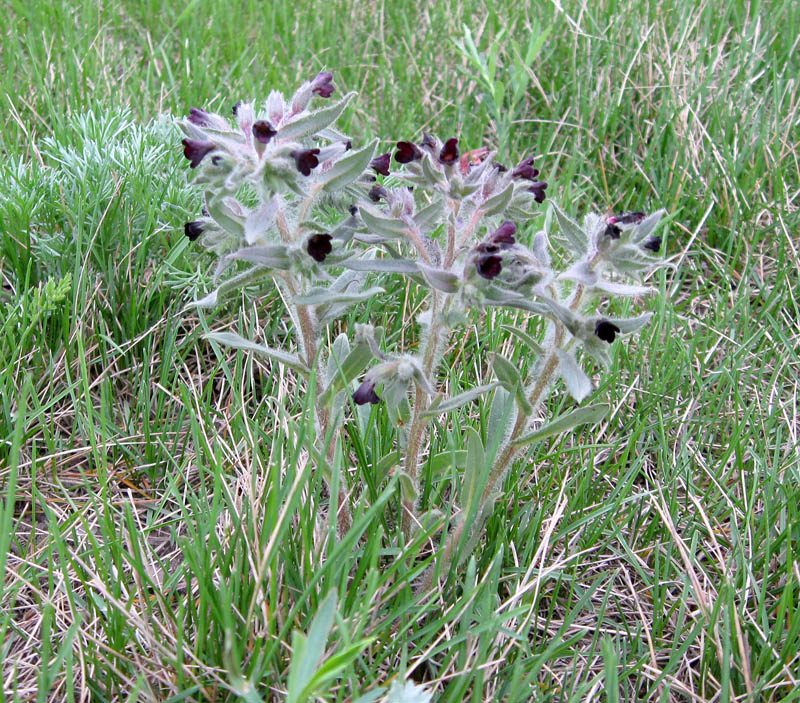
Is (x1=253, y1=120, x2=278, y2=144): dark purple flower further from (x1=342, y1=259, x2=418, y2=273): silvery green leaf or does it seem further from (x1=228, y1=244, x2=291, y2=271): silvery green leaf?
(x1=342, y1=259, x2=418, y2=273): silvery green leaf

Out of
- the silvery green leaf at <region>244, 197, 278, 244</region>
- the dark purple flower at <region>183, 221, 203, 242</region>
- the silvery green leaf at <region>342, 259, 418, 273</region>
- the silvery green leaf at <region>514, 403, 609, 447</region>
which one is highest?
the silvery green leaf at <region>244, 197, 278, 244</region>

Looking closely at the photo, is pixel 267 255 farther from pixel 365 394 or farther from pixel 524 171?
pixel 524 171

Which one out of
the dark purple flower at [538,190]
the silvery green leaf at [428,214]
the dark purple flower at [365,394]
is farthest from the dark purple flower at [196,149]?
the dark purple flower at [538,190]

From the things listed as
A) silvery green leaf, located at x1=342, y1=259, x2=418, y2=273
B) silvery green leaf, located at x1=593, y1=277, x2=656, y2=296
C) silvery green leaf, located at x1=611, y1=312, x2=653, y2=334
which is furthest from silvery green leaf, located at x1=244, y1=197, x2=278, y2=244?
silvery green leaf, located at x1=611, y1=312, x2=653, y2=334

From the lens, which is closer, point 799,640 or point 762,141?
point 799,640

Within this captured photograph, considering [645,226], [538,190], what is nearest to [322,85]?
[538,190]

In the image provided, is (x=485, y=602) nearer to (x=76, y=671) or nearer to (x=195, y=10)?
(x=76, y=671)

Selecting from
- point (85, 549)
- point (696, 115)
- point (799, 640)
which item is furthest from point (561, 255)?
point (85, 549)
